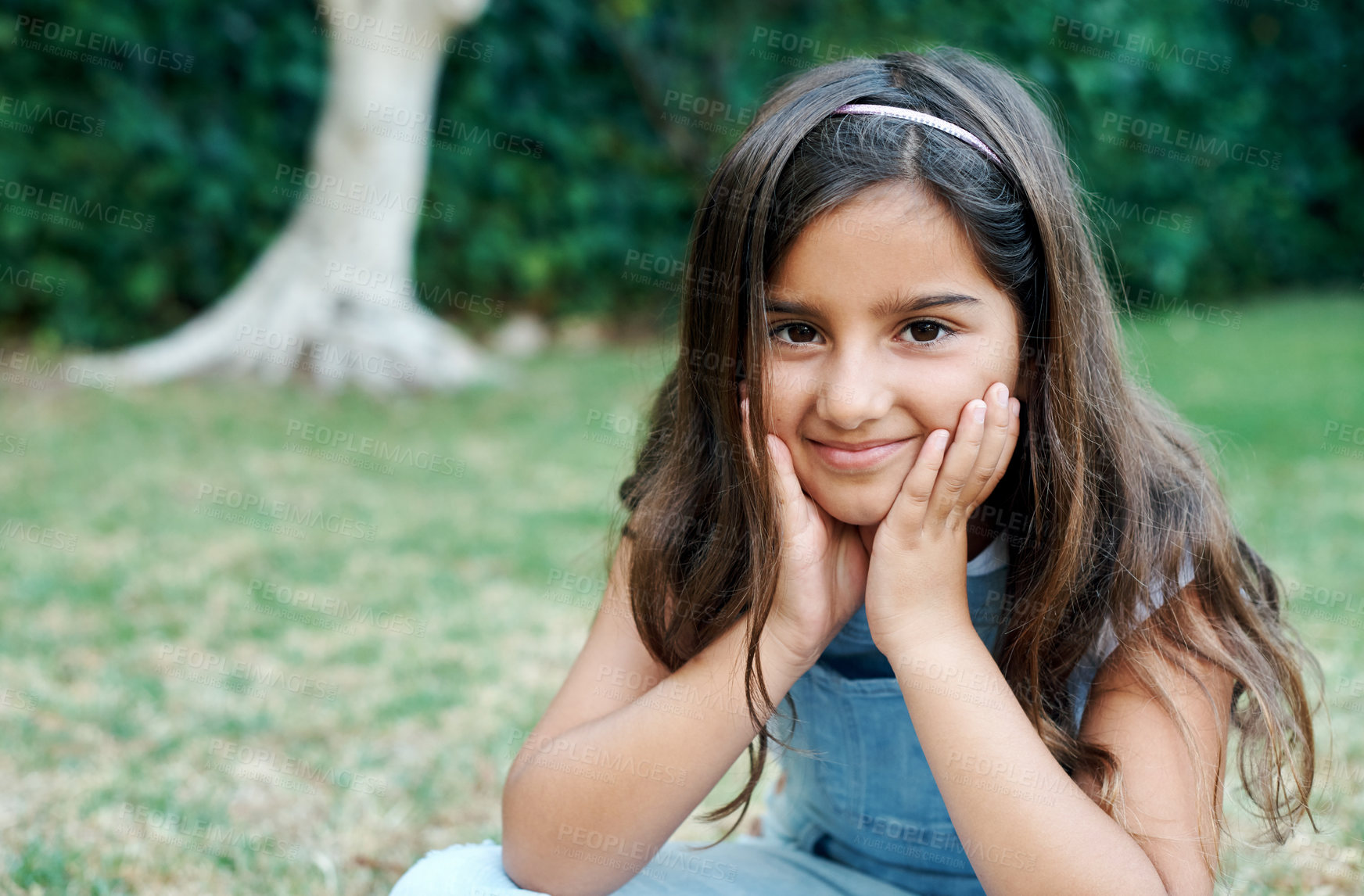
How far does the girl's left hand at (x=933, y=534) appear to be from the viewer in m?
1.44

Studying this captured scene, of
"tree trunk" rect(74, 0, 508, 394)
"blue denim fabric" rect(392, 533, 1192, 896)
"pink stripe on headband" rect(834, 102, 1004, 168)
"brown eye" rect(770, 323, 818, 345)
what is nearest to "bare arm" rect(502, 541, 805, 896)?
"blue denim fabric" rect(392, 533, 1192, 896)

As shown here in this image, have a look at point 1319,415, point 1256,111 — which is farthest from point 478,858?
point 1256,111

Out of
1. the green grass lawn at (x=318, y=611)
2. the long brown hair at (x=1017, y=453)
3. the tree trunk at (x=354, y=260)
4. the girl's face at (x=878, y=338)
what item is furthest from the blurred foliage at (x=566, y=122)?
the girl's face at (x=878, y=338)

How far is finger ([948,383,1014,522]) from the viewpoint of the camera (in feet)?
4.75

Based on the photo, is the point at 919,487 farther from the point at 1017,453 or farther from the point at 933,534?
the point at 1017,453

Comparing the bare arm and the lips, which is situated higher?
the lips

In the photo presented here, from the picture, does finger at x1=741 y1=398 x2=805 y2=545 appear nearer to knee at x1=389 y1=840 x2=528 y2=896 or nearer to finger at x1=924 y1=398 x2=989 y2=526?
finger at x1=924 y1=398 x2=989 y2=526

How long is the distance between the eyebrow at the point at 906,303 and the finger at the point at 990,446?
4.5 inches

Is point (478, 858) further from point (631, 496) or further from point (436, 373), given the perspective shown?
point (436, 373)

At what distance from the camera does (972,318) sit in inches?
57.6

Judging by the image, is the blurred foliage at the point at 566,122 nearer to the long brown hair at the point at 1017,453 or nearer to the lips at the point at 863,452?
the long brown hair at the point at 1017,453

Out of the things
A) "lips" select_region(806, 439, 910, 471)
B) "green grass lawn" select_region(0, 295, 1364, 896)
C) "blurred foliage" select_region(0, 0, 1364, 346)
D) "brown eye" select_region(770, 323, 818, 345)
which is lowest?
"green grass lawn" select_region(0, 295, 1364, 896)

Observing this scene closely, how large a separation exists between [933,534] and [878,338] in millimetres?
246

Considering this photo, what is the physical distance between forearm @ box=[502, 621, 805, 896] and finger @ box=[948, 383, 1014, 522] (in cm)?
30
